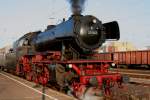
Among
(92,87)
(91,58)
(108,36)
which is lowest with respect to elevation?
(92,87)

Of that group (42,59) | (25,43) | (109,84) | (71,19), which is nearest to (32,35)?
(25,43)

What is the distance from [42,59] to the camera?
762 inches

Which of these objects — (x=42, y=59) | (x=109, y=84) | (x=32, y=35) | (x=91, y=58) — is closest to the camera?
(x=109, y=84)

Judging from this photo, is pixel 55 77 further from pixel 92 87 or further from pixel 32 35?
pixel 32 35

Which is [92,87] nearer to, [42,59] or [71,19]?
[71,19]

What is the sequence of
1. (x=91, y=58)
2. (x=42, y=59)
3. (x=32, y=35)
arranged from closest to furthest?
(x=91, y=58) → (x=42, y=59) → (x=32, y=35)

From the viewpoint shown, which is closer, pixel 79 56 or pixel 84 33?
pixel 84 33

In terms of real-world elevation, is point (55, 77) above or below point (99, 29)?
below

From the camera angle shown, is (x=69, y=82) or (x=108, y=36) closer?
(x=69, y=82)

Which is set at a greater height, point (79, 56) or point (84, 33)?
point (84, 33)

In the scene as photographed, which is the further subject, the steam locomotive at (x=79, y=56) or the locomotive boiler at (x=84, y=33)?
the locomotive boiler at (x=84, y=33)

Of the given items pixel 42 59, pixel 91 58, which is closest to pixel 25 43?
pixel 42 59

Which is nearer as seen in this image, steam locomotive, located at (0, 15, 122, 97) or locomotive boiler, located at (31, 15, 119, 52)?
steam locomotive, located at (0, 15, 122, 97)

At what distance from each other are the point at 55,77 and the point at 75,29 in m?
2.34
